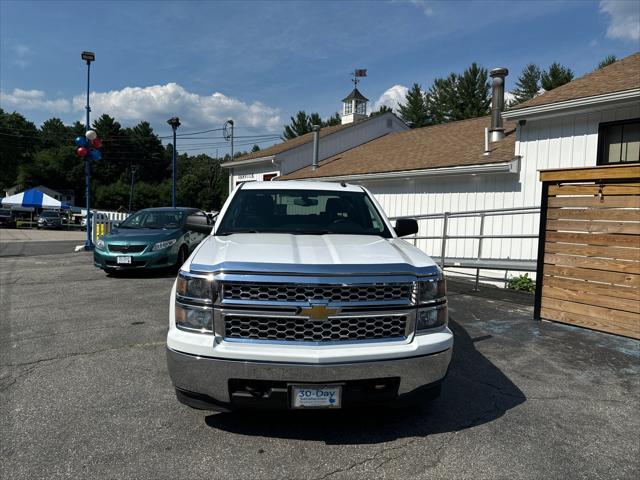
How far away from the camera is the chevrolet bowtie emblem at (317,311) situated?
277 cm

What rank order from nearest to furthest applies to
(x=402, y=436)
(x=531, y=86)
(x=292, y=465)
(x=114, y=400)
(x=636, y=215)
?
(x=292, y=465) < (x=402, y=436) < (x=114, y=400) < (x=636, y=215) < (x=531, y=86)

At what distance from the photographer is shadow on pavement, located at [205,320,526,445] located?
10.2 ft

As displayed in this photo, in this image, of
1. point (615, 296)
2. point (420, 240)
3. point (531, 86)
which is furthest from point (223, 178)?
point (615, 296)

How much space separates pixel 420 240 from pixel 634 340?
694 cm

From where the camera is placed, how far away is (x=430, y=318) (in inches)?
118

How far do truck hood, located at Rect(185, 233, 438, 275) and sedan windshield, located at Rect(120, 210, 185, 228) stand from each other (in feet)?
24.4

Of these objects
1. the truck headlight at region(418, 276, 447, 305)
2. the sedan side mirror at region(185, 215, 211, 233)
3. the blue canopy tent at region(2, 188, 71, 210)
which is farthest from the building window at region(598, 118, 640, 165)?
the blue canopy tent at region(2, 188, 71, 210)

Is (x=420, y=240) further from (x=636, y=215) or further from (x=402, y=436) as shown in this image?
(x=402, y=436)

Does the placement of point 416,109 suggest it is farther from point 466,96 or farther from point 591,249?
point 591,249

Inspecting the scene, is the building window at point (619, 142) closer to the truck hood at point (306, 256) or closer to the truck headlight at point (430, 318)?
the truck hood at point (306, 256)

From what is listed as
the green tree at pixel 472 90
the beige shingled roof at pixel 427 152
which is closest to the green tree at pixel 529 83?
the green tree at pixel 472 90

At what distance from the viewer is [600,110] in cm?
849

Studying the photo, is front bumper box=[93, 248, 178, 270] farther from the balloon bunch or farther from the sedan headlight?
the balloon bunch

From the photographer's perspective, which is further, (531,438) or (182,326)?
(531,438)
